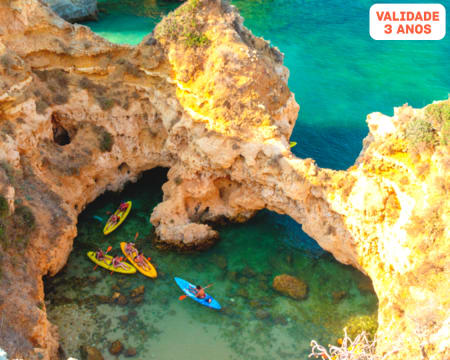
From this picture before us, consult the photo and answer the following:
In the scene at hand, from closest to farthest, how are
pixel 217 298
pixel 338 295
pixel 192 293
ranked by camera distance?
pixel 192 293 < pixel 217 298 < pixel 338 295

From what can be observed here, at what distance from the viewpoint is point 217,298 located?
1834 cm

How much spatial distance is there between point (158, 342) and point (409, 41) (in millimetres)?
36479

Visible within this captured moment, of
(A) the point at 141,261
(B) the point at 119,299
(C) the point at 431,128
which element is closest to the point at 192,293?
(A) the point at 141,261

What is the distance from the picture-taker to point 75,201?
1998 cm

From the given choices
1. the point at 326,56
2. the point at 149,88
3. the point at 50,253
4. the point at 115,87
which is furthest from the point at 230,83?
the point at 326,56

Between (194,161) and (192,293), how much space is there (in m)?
5.66

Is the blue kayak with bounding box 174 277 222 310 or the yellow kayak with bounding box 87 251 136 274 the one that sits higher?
the yellow kayak with bounding box 87 251 136 274

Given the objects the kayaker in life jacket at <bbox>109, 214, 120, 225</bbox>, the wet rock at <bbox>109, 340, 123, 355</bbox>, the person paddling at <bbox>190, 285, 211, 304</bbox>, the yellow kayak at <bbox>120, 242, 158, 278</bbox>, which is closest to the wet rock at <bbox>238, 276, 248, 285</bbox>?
the person paddling at <bbox>190, 285, 211, 304</bbox>

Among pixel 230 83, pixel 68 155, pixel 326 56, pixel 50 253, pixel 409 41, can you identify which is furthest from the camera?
pixel 409 41

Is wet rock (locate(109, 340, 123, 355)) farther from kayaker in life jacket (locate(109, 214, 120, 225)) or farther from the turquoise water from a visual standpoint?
the turquoise water

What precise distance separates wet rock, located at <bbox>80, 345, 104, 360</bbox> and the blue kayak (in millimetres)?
4099

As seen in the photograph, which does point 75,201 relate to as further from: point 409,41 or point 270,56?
point 409,41

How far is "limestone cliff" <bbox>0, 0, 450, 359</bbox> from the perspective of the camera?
46.1 ft

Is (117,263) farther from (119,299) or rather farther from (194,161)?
(194,161)
